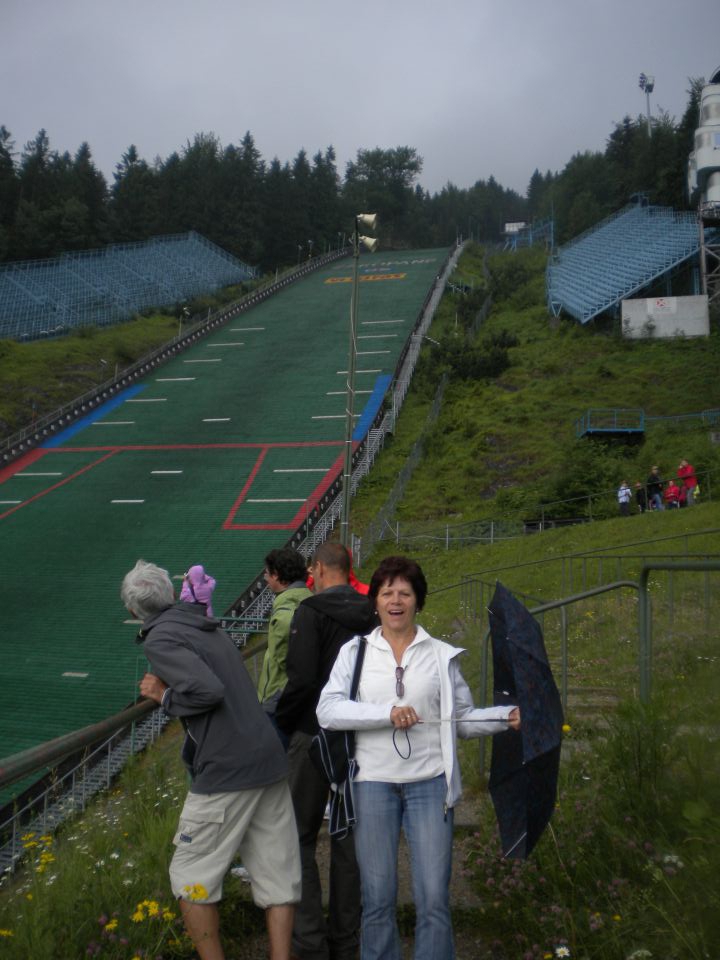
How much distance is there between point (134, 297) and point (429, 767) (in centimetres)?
6201

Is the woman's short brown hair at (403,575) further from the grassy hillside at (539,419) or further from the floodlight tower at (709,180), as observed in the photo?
the floodlight tower at (709,180)

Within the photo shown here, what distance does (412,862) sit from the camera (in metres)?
3.49

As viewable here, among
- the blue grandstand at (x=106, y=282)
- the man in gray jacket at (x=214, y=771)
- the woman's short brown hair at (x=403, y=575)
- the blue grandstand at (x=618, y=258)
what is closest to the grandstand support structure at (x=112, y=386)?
the blue grandstand at (x=106, y=282)

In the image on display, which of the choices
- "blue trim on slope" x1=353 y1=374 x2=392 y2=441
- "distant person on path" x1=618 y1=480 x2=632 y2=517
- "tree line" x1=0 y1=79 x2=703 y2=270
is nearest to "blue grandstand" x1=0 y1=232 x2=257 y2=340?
"tree line" x1=0 y1=79 x2=703 y2=270

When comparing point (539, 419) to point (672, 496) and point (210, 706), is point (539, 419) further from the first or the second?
point (210, 706)

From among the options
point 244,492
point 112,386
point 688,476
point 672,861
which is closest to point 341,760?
point 672,861

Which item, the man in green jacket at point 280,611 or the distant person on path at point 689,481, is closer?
the man in green jacket at point 280,611

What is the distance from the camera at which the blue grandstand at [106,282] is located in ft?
178

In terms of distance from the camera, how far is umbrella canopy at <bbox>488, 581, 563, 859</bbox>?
11.6 ft

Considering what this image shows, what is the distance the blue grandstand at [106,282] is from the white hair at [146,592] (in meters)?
49.6

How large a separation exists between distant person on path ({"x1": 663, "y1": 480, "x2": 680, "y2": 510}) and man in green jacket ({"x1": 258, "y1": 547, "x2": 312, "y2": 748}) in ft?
57.9

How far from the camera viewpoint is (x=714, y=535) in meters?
13.9

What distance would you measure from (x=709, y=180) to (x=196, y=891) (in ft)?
148

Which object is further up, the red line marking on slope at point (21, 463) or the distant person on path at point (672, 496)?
the red line marking on slope at point (21, 463)
